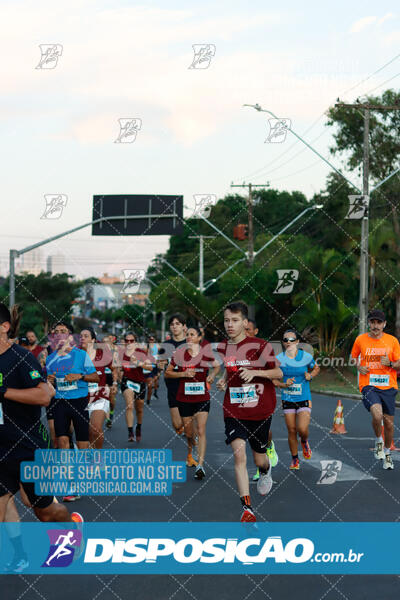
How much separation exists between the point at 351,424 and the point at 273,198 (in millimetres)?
68327

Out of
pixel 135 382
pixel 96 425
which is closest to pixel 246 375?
pixel 96 425

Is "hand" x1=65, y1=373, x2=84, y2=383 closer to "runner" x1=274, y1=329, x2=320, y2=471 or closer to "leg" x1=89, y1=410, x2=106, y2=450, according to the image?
"leg" x1=89, y1=410, x2=106, y2=450

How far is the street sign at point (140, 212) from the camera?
23469 mm

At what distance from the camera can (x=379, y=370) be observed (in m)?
10.5

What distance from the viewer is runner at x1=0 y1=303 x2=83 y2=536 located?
5.20 m

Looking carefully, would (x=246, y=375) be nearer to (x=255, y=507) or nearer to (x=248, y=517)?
(x=248, y=517)

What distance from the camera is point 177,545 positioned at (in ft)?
21.0

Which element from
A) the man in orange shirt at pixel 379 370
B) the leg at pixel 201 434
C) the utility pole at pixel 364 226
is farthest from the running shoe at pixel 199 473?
the utility pole at pixel 364 226

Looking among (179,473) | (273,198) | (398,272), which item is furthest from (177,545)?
(273,198)

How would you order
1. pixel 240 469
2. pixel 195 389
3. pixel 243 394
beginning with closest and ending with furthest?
pixel 240 469 → pixel 243 394 → pixel 195 389

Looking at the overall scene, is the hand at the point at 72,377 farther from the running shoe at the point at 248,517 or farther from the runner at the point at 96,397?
the running shoe at the point at 248,517

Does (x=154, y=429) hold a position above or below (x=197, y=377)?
below

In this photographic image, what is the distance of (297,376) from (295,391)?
0.62ft
